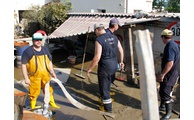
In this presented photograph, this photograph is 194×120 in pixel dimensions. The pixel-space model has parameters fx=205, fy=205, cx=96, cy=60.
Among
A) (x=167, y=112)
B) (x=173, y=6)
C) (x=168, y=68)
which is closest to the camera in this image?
(x=168, y=68)

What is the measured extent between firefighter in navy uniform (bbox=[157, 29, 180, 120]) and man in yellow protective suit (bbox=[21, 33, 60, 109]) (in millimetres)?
2531

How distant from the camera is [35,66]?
14.6ft

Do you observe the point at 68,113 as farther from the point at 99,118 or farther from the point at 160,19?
the point at 160,19

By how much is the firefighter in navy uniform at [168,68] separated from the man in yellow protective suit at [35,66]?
2.53 metres

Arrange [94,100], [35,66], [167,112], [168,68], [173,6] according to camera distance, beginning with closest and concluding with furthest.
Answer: [168,68]
[35,66]
[167,112]
[94,100]
[173,6]

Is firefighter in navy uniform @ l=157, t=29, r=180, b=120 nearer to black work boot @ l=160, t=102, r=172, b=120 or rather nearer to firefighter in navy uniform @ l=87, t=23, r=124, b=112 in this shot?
black work boot @ l=160, t=102, r=172, b=120

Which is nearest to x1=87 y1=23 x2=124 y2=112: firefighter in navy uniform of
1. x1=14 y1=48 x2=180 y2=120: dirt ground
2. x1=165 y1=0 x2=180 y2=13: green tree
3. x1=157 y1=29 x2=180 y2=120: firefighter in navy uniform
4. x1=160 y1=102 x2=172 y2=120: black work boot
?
x1=14 y1=48 x2=180 y2=120: dirt ground

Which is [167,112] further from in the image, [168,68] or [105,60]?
[105,60]

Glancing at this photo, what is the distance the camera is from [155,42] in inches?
338

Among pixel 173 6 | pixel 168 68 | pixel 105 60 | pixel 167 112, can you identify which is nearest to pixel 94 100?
pixel 105 60

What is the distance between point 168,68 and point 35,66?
112 inches

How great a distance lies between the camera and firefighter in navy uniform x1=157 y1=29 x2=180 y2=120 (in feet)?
14.1

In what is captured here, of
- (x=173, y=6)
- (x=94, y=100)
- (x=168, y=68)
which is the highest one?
(x=173, y=6)

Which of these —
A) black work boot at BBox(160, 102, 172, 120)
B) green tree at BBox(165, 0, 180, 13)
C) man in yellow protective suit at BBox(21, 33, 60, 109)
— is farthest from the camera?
green tree at BBox(165, 0, 180, 13)
